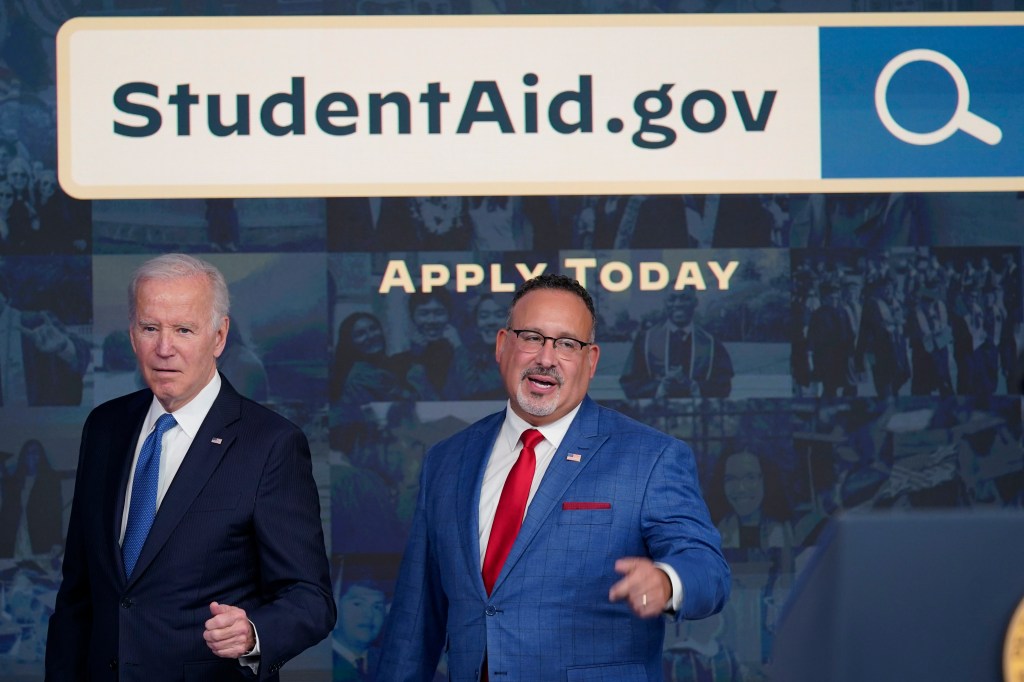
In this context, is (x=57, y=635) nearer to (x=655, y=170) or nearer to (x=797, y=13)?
(x=655, y=170)

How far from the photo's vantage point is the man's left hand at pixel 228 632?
2.54 m

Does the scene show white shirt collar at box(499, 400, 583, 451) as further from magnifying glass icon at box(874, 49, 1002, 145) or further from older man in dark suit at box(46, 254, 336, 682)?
magnifying glass icon at box(874, 49, 1002, 145)

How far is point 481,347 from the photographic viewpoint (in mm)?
4148

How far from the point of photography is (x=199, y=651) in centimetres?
274

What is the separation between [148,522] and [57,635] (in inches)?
14.4

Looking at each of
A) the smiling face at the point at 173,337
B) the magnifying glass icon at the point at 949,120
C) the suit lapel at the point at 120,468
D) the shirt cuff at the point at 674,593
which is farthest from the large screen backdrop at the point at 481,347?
the shirt cuff at the point at 674,593

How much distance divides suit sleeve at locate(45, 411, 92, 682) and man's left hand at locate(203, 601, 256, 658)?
47 centimetres

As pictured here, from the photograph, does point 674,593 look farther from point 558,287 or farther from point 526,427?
point 558,287

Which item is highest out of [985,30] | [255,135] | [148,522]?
[985,30]

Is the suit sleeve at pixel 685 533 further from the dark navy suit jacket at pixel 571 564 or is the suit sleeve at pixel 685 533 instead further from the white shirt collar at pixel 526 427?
the white shirt collar at pixel 526 427

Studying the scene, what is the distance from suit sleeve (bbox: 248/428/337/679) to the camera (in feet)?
8.79

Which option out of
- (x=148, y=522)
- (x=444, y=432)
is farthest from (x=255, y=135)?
(x=148, y=522)

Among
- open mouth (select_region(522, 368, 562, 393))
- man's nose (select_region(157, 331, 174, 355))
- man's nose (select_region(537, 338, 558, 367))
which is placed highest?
man's nose (select_region(157, 331, 174, 355))

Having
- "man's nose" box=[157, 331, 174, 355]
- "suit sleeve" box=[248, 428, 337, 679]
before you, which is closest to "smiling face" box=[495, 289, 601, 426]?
"suit sleeve" box=[248, 428, 337, 679]
